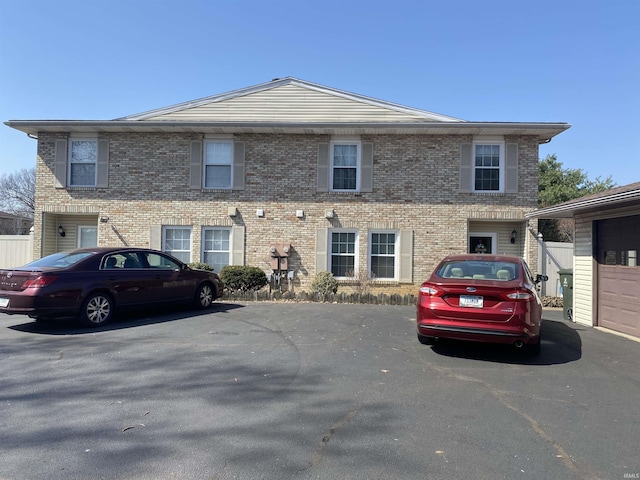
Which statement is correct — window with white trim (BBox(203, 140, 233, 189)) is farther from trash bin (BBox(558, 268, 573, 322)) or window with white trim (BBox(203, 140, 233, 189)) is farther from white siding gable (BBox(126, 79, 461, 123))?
trash bin (BBox(558, 268, 573, 322))

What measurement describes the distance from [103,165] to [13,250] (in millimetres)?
Answer: 5022

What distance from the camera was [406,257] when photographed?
44.3ft

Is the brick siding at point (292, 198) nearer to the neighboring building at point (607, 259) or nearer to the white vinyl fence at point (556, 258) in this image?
the white vinyl fence at point (556, 258)

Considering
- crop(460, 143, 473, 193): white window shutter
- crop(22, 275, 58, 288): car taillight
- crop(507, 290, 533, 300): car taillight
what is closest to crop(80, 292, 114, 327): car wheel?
crop(22, 275, 58, 288): car taillight

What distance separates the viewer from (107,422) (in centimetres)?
382

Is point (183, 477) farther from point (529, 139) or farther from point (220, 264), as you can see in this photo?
point (529, 139)

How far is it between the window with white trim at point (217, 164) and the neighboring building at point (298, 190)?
33 mm

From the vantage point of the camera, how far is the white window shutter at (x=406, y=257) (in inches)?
532

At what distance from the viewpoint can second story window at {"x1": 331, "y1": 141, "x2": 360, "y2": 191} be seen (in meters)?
13.9

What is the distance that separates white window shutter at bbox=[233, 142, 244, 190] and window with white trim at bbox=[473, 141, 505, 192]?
24.3ft

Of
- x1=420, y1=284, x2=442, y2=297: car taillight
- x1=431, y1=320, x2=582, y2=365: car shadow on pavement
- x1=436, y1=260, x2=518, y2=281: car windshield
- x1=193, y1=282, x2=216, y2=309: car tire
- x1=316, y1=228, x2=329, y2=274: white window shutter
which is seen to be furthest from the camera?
x1=316, y1=228, x2=329, y2=274: white window shutter

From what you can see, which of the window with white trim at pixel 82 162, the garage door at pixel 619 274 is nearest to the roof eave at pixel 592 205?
the garage door at pixel 619 274

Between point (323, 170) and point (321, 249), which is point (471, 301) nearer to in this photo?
point (321, 249)

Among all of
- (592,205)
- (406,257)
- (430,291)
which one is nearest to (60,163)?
(406,257)
